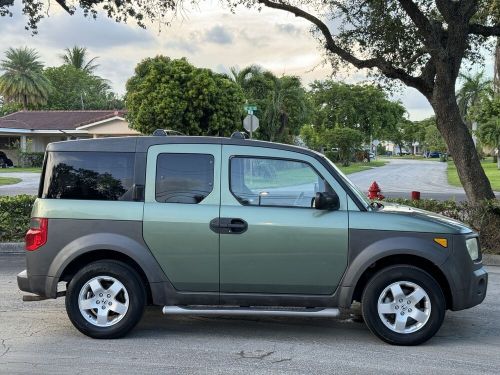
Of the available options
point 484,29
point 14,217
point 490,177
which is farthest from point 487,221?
point 490,177

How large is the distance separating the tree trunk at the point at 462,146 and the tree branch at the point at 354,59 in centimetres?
70

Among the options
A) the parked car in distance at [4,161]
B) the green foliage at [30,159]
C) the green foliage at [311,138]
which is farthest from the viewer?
the green foliage at [311,138]

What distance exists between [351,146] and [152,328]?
159 feet

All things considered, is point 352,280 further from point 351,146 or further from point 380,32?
point 351,146

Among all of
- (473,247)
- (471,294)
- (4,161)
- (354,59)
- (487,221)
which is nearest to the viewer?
(471,294)

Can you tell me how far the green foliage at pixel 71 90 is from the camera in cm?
6738

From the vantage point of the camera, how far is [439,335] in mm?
5512

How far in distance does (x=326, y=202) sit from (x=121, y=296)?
209 centimetres

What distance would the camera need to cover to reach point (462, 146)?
418 inches

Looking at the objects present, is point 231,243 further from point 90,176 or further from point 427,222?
point 427,222

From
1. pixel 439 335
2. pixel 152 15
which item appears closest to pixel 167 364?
pixel 439 335

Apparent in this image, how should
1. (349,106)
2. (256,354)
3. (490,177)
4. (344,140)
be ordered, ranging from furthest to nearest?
1. (349,106)
2. (344,140)
3. (490,177)
4. (256,354)

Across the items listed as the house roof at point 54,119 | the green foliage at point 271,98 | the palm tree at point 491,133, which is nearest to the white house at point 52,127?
the house roof at point 54,119

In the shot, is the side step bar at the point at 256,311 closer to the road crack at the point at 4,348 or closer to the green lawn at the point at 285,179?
the green lawn at the point at 285,179
